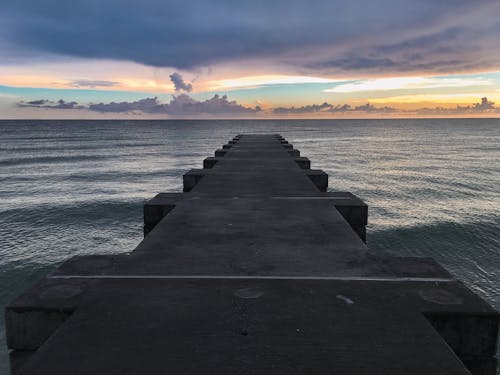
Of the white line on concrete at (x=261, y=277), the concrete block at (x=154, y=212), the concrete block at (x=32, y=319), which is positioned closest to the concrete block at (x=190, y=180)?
the concrete block at (x=154, y=212)

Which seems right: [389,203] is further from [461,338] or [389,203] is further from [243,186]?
[461,338]

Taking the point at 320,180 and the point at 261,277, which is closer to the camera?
the point at 261,277

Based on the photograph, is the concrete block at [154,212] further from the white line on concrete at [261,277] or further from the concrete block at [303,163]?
the concrete block at [303,163]

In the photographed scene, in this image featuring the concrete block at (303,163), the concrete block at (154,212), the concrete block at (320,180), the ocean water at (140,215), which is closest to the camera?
the concrete block at (154,212)

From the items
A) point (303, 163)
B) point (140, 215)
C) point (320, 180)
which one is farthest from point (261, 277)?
point (140, 215)

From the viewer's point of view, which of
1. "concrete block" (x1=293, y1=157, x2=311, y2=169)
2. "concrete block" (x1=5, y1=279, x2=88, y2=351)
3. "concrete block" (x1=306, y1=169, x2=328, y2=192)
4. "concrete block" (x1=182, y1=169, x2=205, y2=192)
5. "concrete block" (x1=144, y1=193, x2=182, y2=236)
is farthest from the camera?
"concrete block" (x1=293, y1=157, x2=311, y2=169)

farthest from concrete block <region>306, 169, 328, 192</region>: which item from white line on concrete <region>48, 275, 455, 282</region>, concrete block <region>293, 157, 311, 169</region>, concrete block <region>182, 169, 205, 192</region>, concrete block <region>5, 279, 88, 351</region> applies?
concrete block <region>5, 279, 88, 351</region>

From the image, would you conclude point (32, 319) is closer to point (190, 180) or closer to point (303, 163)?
point (190, 180)

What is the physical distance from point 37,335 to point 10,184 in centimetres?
3436

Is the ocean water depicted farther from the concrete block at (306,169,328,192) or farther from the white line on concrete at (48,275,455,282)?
the white line on concrete at (48,275,455,282)

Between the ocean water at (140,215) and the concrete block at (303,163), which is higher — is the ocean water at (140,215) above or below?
below

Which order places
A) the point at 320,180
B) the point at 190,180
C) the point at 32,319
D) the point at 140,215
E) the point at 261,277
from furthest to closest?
the point at 140,215 → the point at 190,180 → the point at 320,180 → the point at 261,277 → the point at 32,319

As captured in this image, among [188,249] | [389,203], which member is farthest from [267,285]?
[389,203]

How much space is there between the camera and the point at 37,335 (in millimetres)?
3783
